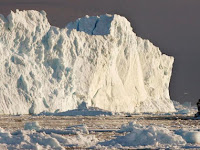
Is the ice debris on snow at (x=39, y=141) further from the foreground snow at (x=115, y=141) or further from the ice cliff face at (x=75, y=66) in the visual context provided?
the ice cliff face at (x=75, y=66)

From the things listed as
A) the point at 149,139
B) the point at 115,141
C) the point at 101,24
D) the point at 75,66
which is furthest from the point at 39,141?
the point at 101,24

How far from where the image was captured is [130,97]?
217ft

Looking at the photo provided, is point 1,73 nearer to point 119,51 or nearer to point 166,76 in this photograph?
point 119,51

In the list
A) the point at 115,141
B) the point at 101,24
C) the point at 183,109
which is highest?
the point at 101,24

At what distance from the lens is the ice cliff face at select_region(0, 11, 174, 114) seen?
47.5m

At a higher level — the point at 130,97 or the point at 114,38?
the point at 114,38

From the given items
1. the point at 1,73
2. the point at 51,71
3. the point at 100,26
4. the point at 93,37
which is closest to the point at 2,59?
the point at 1,73

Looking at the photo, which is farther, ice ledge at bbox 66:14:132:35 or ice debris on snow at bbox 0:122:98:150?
ice ledge at bbox 66:14:132:35

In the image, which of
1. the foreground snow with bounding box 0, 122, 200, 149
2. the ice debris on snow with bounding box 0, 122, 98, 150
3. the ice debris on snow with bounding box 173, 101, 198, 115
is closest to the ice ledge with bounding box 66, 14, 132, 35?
the ice debris on snow with bounding box 173, 101, 198, 115

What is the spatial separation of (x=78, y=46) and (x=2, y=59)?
9885 mm

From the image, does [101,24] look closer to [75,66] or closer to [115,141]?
[75,66]

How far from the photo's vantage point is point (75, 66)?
5459 centimetres

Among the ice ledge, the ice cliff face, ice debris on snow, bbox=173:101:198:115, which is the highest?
the ice ledge

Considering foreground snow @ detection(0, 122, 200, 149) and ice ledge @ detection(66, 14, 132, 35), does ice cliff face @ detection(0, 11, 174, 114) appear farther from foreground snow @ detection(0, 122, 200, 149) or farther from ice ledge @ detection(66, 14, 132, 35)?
foreground snow @ detection(0, 122, 200, 149)
